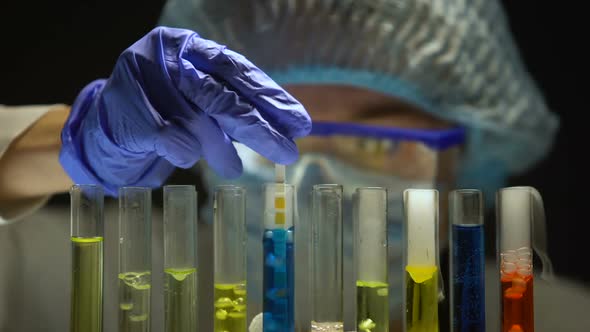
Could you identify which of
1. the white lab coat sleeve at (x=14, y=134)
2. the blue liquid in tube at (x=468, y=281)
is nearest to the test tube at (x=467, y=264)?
the blue liquid in tube at (x=468, y=281)

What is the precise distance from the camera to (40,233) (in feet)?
7.23

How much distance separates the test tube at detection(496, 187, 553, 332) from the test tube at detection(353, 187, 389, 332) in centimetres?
21

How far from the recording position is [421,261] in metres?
1.16

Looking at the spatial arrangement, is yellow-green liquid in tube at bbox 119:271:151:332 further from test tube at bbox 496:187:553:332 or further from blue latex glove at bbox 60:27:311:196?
test tube at bbox 496:187:553:332

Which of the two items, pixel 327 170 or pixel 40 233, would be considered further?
pixel 40 233

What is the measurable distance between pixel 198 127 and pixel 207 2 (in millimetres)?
603

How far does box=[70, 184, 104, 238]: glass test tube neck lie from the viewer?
1269 mm

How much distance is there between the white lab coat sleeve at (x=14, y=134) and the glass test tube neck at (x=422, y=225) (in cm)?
126

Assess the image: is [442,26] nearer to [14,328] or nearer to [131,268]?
[131,268]

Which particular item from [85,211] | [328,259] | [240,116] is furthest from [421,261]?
[85,211]

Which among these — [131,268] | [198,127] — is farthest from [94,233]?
[198,127]

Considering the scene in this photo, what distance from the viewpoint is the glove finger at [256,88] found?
1307 millimetres

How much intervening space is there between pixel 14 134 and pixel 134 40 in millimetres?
486

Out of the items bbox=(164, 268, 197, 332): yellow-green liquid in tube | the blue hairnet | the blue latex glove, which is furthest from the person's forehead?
bbox=(164, 268, 197, 332): yellow-green liquid in tube
